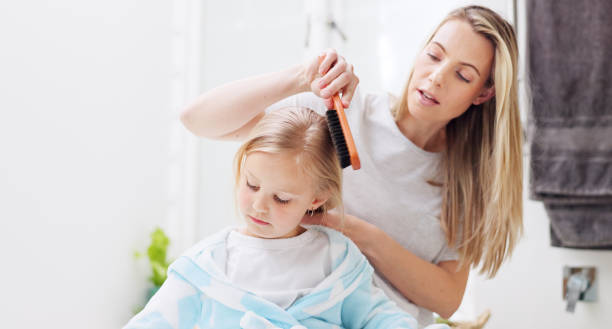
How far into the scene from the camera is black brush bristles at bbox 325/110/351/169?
76cm

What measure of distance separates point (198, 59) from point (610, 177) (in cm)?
139

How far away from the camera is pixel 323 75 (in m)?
0.81

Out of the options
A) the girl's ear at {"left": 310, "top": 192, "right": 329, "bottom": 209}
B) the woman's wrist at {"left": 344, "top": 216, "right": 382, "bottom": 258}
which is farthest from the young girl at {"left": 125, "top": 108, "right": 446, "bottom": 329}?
the woman's wrist at {"left": 344, "top": 216, "right": 382, "bottom": 258}

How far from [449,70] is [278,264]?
506 mm

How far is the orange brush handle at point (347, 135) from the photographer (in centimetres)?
71

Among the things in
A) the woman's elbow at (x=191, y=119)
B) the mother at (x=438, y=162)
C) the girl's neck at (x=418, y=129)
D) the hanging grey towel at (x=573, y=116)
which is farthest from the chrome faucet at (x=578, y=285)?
the woman's elbow at (x=191, y=119)

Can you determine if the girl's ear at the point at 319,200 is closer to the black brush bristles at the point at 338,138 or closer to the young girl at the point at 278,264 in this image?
the young girl at the point at 278,264

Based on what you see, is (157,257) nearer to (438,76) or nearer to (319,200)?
(319,200)

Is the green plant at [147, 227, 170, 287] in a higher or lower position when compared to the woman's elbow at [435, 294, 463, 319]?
lower

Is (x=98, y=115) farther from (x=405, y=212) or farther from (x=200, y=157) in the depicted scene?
(x=405, y=212)

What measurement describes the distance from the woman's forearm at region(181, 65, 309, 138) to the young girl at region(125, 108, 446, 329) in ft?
0.12

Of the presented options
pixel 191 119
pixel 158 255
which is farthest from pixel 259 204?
pixel 158 255

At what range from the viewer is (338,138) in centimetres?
76

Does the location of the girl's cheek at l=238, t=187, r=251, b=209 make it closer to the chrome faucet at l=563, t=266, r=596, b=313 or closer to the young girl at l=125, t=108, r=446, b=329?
the young girl at l=125, t=108, r=446, b=329
